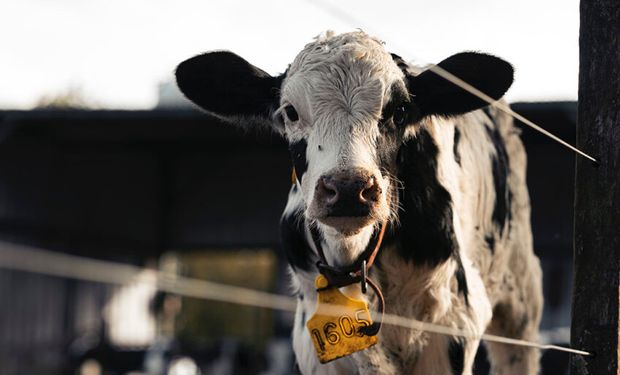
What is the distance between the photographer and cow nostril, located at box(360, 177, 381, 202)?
3158 mm

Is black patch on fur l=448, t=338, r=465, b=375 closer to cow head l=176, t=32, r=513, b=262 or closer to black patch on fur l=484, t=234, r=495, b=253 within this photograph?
cow head l=176, t=32, r=513, b=262

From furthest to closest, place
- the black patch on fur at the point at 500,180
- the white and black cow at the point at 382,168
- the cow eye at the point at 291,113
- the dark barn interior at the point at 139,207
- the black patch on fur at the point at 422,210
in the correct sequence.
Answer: the dark barn interior at the point at 139,207 → the black patch on fur at the point at 500,180 → the black patch on fur at the point at 422,210 → the cow eye at the point at 291,113 → the white and black cow at the point at 382,168

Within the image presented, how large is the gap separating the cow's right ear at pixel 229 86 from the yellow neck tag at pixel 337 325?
2.37ft

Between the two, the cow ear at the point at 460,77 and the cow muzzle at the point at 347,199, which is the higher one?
the cow ear at the point at 460,77

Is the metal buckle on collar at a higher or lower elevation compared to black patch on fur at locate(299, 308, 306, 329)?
higher

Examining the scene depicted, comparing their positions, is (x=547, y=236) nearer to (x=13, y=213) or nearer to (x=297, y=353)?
(x=13, y=213)

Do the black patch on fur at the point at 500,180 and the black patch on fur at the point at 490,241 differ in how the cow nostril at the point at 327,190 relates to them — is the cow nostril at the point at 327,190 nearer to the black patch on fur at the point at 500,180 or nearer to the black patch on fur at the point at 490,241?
the black patch on fur at the point at 490,241

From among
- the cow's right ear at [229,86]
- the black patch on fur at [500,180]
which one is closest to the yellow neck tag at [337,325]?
the cow's right ear at [229,86]

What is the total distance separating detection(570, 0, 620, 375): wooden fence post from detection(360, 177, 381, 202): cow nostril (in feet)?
1.91

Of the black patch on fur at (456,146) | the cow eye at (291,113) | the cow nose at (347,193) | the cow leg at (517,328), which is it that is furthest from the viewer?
the cow leg at (517,328)

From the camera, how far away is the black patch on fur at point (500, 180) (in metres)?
5.13

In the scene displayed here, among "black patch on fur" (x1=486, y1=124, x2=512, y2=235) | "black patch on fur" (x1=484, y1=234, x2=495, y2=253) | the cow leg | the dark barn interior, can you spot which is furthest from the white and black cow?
the dark barn interior

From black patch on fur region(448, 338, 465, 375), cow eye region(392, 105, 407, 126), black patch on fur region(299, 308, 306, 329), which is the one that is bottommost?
black patch on fur region(448, 338, 465, 375)

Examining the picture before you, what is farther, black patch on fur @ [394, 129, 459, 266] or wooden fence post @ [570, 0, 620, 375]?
black patch on fur @ [394, 129, 459, 266]
